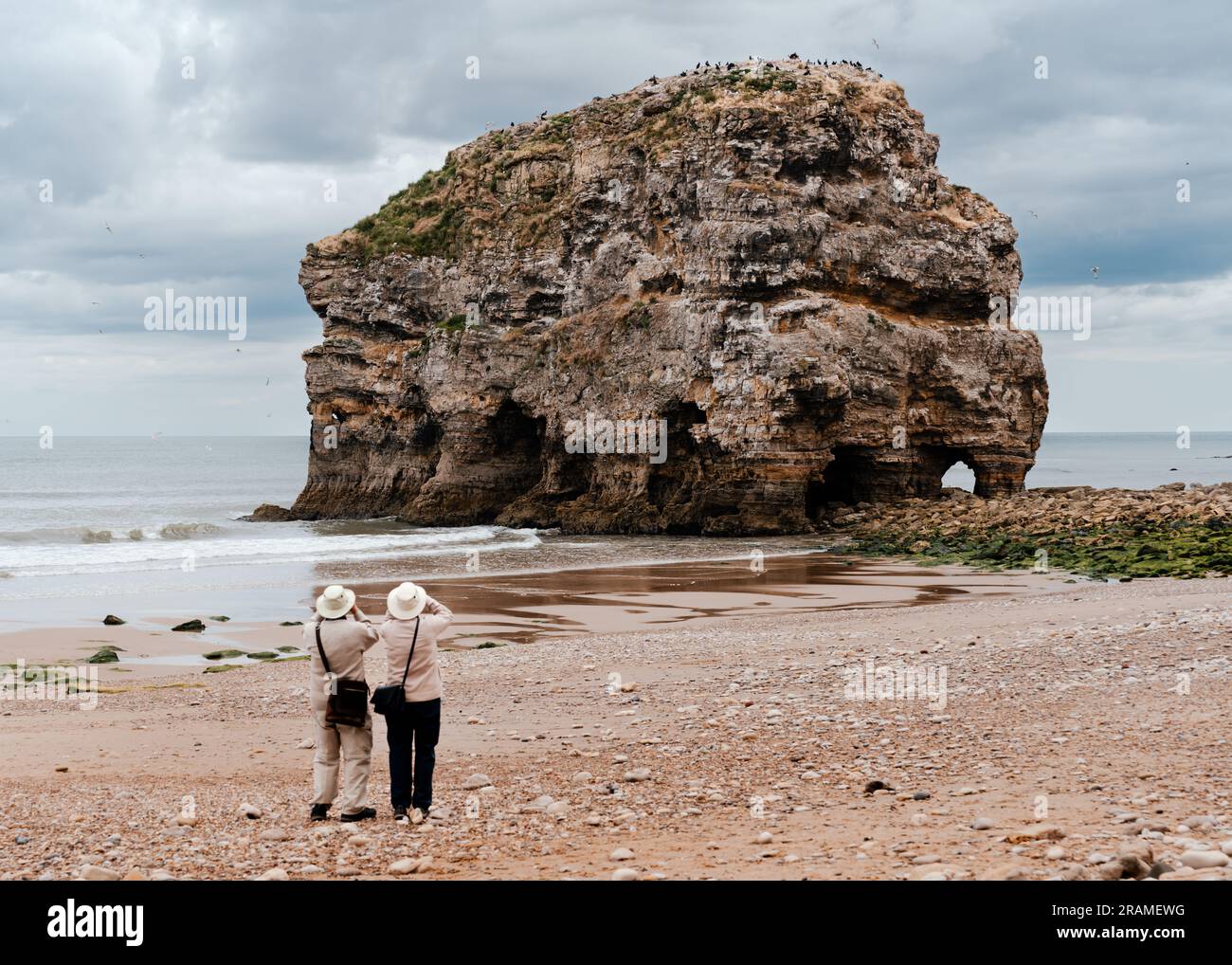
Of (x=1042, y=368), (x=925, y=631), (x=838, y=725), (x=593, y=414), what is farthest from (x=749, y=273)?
(x=838, y=725)

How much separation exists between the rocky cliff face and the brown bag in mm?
32357

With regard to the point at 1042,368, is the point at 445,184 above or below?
above

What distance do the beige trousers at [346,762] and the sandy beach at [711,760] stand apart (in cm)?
24

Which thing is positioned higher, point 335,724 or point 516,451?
point 516,451

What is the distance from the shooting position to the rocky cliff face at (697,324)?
40750 mm

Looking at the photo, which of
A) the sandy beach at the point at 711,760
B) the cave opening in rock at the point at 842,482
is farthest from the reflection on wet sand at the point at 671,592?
the cave opening in rock at the point at 842,482

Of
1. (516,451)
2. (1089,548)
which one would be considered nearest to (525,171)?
(516,451)

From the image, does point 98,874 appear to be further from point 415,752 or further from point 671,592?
point 671,592

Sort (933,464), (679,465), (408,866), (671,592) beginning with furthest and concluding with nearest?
(933,464)
(679,465)
(671,592)
(408,866)

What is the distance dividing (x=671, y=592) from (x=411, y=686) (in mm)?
18034

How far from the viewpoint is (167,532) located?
4812 centimetres

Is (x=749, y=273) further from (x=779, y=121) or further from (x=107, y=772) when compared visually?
(x=107, y=772)

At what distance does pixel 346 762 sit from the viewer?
8.30 meters
